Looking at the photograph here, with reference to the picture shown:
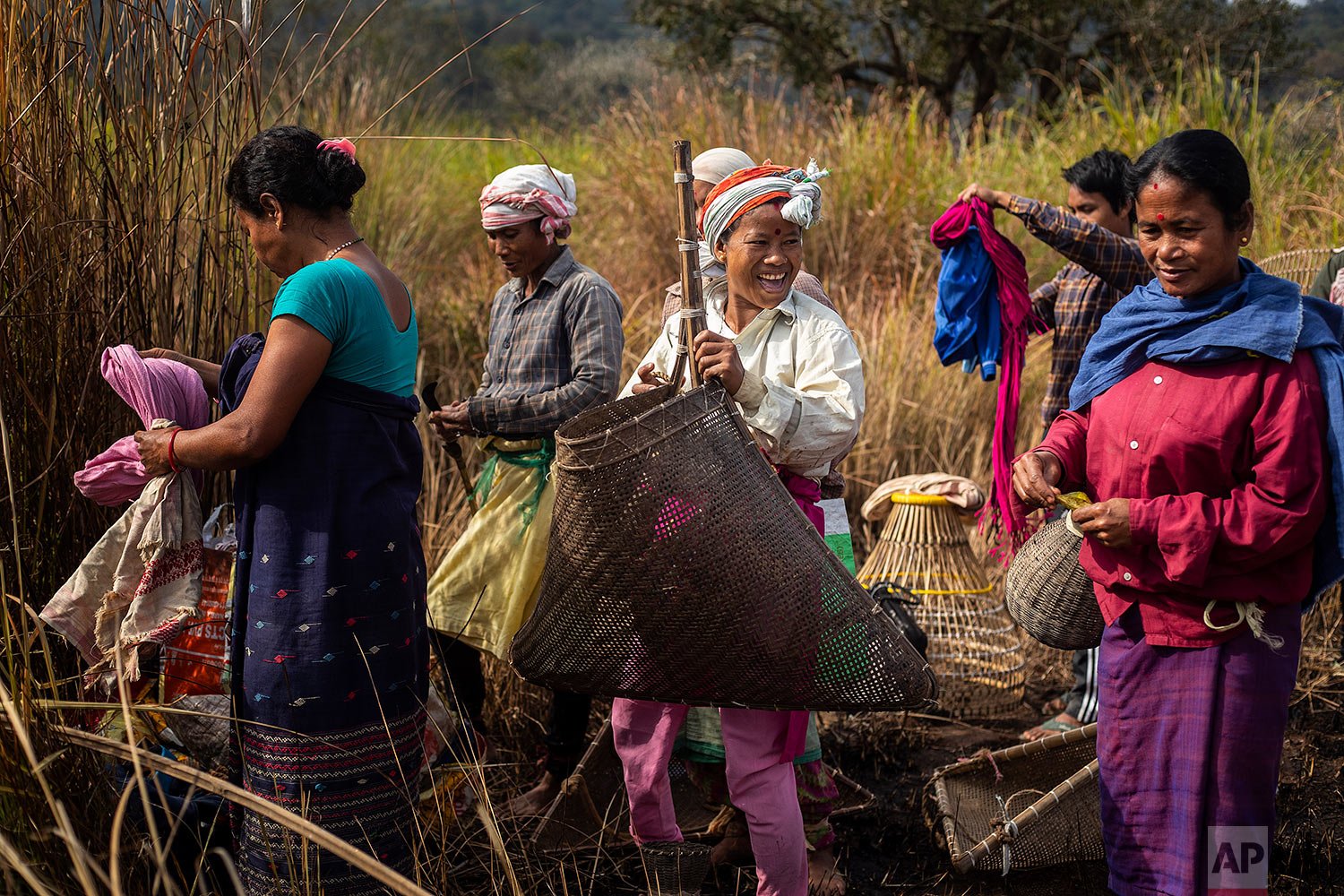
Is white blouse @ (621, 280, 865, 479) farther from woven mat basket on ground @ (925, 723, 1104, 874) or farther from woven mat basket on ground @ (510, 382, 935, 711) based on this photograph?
woven mat basket on ground @ (925, 723, 1104, 874)

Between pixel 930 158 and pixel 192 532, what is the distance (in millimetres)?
7322

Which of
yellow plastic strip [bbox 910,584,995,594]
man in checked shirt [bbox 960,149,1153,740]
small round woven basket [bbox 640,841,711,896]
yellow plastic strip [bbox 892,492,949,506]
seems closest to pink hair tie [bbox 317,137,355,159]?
small round woven basket [bbox 640,841,711,896]

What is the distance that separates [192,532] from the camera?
8.59 feet

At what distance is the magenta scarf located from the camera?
3.74 m

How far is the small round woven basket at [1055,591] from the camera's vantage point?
2.57m

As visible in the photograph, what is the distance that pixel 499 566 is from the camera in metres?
3.43

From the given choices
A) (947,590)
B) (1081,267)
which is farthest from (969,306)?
(947,590)

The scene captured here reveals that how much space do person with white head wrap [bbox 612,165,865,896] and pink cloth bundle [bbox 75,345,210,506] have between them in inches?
39.9

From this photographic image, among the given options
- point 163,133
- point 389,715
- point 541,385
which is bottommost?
point 389,715

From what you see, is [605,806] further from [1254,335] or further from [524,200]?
[1254,335]

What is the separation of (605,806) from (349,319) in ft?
5.52

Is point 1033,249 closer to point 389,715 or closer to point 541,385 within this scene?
point 541,385

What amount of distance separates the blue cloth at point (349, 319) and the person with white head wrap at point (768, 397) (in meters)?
0.57

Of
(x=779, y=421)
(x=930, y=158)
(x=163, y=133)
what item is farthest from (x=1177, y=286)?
(x=930, y=158)
